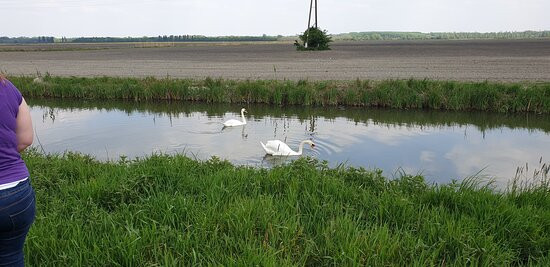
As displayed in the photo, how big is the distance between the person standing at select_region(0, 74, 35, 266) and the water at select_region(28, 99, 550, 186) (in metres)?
6.60

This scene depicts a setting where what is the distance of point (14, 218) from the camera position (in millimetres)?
2805

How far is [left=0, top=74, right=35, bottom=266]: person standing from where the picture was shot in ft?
8.95

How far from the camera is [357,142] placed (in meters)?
12.0

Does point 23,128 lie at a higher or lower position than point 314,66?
higher

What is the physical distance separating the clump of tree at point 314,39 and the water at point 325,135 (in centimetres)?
4112

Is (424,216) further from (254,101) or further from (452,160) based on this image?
(254,101)

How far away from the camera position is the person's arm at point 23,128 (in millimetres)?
2893

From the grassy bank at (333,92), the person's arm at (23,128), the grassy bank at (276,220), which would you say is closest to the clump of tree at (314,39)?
the grassy bank at (333,92)

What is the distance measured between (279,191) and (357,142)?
20.8 ft

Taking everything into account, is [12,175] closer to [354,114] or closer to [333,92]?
[354,114]

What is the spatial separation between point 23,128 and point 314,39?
5574 cm

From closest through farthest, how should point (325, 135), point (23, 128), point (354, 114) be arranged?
point (23, 128), point (325, 135), point (354, 114)

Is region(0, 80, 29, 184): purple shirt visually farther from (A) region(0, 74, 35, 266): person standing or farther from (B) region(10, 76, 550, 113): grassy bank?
(B) region(10, 76, 550, 113): grassy bank

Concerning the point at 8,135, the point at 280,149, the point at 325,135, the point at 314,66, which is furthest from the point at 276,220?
the point at 314,66
